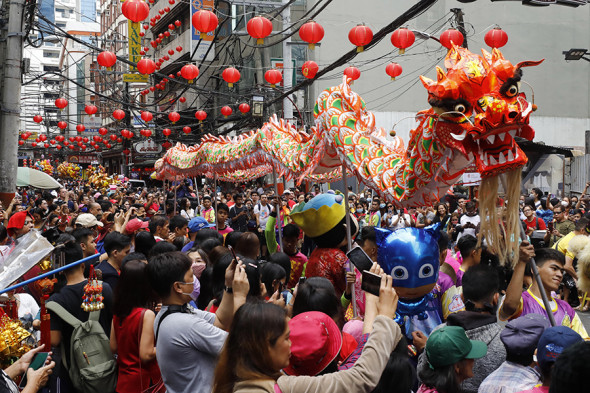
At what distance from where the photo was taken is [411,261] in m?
4.27

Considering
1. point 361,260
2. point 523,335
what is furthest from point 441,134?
point 523,335

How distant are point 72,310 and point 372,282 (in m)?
2.26

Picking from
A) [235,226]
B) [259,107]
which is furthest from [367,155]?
[259,107]

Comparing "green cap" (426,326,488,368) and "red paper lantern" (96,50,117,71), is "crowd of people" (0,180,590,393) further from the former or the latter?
"red paper lantern" (96,50,117,71)

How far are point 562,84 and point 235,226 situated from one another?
21.2 metres

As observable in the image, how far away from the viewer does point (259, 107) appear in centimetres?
1817

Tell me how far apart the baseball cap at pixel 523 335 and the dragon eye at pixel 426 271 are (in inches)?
42.0

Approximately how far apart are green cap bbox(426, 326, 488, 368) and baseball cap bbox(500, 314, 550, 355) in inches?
6.6

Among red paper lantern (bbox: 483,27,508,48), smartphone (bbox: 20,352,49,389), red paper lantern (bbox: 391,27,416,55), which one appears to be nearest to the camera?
smartphone (bbox: 20,352,49,389)

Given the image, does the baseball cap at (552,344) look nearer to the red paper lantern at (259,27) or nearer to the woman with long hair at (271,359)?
the woman with long hair at (271,359)

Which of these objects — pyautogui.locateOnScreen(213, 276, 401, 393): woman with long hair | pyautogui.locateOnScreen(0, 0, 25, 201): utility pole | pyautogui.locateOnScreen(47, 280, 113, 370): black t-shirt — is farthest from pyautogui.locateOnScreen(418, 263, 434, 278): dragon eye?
pyautogui.locateOnScreen(0, 0, 25, 201): utility pole

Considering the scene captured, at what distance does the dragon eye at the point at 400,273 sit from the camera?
428cm

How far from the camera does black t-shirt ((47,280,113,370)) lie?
4.14m

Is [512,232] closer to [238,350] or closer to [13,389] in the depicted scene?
[238,350]
